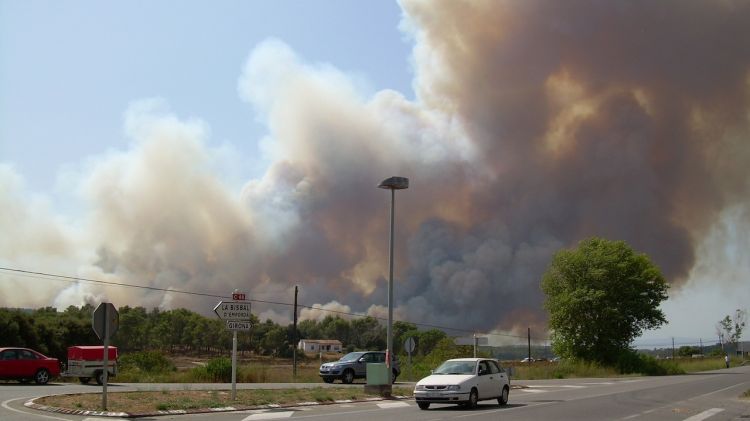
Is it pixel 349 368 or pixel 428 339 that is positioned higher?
pixel 349 368

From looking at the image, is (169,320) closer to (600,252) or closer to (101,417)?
(600,252)

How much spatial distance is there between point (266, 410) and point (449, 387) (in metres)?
5.45

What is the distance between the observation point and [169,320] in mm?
122312

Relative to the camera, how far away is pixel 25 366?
30.7 m

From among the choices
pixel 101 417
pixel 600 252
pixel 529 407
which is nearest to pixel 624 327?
pixel 600 252

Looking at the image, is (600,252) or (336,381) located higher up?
(600,252)

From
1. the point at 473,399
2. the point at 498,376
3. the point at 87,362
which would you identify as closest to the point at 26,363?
the point at 87,362

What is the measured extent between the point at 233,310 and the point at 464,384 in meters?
7.54

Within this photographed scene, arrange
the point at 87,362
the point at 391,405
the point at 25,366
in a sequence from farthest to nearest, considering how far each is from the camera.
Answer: the point at 87,362, the point at 25,366, the point at 391,405

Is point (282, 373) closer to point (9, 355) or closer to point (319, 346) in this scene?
point (9, 355)

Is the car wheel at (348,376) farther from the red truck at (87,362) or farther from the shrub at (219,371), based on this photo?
the red truck at (87,362)

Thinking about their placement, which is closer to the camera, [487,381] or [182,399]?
[182,399]

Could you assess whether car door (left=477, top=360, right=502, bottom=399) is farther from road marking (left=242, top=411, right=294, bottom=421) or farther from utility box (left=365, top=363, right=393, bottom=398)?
road marking (left=242, top=411, right=294, bottom=421)

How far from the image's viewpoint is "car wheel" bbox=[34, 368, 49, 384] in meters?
30.9
